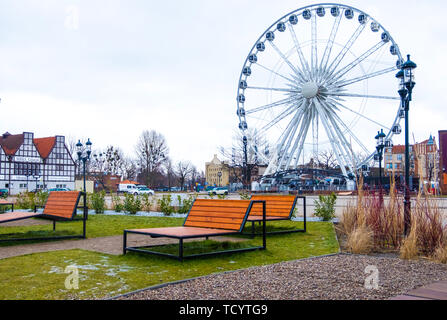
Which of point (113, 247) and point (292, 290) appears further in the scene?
point (113, 247)

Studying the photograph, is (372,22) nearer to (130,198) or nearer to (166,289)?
(130,198)

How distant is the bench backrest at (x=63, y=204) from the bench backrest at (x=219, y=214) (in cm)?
263

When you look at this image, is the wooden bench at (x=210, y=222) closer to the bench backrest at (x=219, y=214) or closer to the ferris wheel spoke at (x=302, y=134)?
the bench backrest at (x=219, y=214)

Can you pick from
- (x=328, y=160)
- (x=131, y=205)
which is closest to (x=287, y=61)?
(x=131, y=205)

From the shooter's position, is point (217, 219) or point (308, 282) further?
point (217, 219)

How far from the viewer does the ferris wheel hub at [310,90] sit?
31172 mm

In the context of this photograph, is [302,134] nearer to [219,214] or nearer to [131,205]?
[131,205]

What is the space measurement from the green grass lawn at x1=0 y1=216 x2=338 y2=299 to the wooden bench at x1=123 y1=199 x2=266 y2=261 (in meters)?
0.27

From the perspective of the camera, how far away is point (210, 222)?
7047 mm

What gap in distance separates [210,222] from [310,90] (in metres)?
25.6

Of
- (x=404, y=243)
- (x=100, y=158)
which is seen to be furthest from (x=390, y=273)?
(x=100, y=158)

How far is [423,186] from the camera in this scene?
7094 millimetres

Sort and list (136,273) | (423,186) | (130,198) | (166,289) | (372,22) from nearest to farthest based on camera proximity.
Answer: (166,289), (136,273), (423,186), (130,198), (372,22)

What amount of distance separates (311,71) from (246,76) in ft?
16.5
